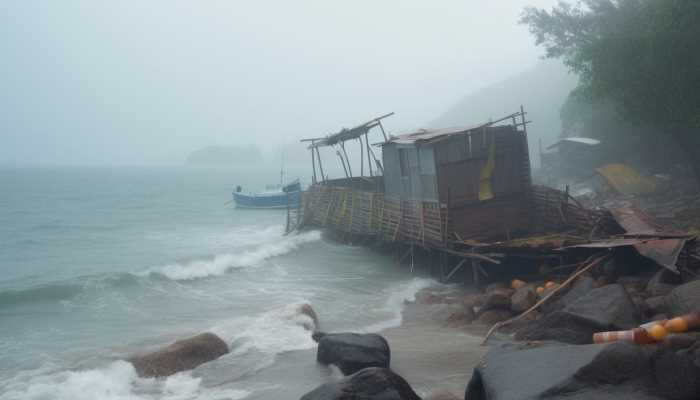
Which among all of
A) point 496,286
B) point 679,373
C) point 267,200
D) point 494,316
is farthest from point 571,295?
point 267,200

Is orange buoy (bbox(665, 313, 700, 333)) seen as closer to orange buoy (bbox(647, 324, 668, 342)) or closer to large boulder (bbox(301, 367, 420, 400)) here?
orange buoy (bbox(647, 324, 668, 342))

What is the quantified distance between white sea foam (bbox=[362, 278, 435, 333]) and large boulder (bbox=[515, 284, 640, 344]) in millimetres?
5087

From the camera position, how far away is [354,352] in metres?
9.97

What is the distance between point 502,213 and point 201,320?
9968 mm

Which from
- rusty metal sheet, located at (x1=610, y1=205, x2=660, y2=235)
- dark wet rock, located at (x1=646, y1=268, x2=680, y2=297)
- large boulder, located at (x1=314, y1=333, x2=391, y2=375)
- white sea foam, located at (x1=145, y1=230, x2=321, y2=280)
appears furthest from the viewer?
white sea foam, located at (x1=145, y1=230, x2=321, y2=280)

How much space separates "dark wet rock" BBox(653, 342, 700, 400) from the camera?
5656 mm

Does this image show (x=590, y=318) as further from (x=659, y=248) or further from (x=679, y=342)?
(x=659, y=248)

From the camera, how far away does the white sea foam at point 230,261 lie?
905 inches

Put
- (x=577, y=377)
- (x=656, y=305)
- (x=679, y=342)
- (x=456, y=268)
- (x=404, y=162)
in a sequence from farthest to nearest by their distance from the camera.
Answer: (x=404, y=162) → (x=456, y=268) → (x=656, y=305) → (x=679, y=342) → (x=577, y=377)

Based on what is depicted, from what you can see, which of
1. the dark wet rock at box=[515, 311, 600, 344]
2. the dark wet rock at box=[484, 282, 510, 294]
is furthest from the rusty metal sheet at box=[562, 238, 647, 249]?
the dark wet rock at box=[515, 311, 600, 344]

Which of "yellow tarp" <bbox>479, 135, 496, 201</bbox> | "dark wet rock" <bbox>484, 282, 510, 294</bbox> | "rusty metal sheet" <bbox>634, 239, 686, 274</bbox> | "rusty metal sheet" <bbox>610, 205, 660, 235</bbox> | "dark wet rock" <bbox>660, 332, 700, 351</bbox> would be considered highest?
"yellow tarp" <bbox>479, 135, 496, 201</bbox>

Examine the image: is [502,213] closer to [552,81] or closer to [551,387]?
[551,387]

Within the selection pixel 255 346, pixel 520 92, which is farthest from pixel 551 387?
pixel 520 92

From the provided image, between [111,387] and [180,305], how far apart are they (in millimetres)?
7715
